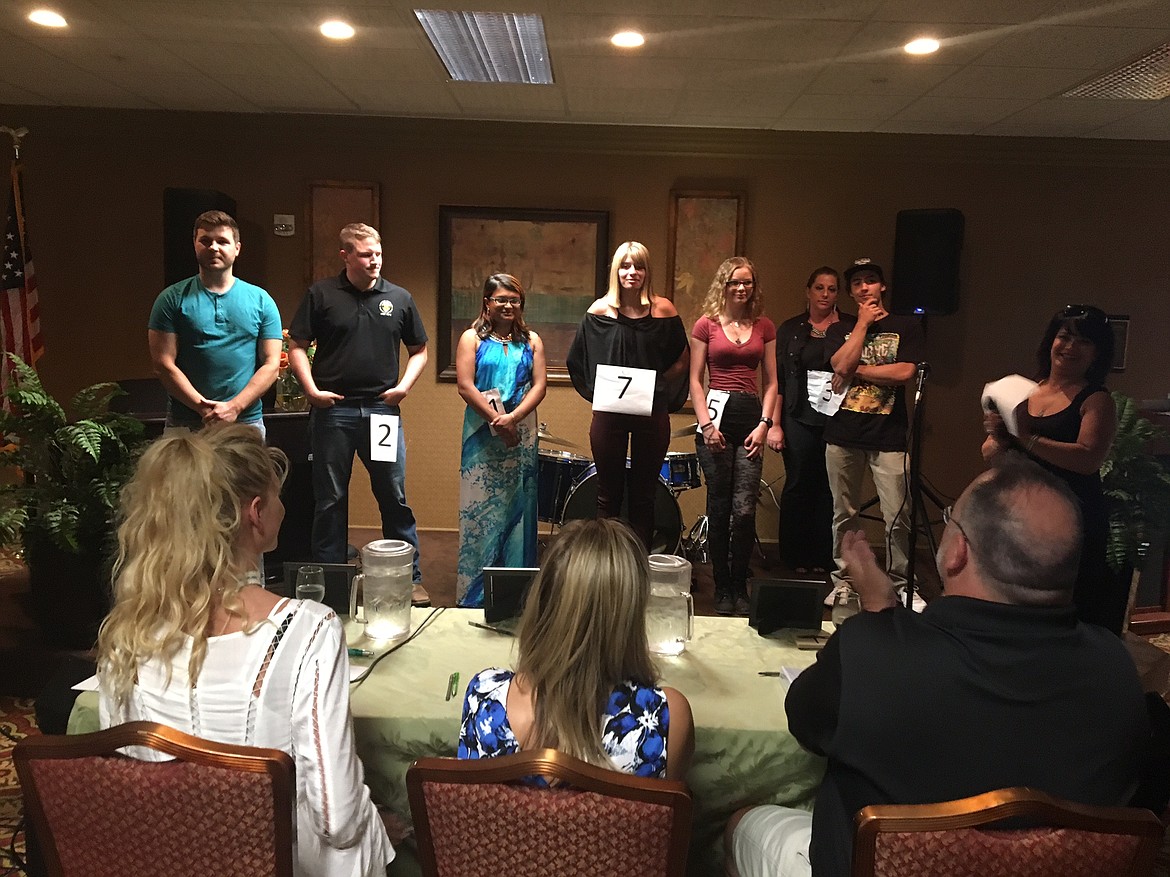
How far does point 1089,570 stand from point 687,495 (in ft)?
8.54

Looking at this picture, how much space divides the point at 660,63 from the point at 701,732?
3.22m

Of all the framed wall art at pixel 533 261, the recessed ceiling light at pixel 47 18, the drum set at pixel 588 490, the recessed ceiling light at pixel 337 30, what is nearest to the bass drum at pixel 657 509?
the drum set at pixel 588 490

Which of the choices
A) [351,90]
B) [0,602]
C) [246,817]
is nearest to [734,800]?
[246,817]

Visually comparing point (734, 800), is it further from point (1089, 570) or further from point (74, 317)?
point (74, 317)

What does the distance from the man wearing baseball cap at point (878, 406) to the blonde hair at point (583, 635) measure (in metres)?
2.45

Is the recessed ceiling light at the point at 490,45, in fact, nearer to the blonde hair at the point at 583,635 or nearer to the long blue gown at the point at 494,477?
the long blue gown at the point at 494,477

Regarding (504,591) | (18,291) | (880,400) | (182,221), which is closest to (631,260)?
(880,400)

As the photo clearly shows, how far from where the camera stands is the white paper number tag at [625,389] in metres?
3.30

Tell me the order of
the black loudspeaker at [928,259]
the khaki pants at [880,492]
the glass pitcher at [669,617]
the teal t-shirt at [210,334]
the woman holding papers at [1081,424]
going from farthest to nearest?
the black loudspeaker at [928,259], the khaki pants at [880,492], the teal t-shirt at [210,334], the woman holding papers at [1081,424], the glass pitcher at [669,617]

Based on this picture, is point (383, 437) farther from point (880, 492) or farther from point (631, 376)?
point (880, 492)

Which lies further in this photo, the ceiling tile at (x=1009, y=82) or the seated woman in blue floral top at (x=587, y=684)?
the ceiling tile at (x=1009, y=82)

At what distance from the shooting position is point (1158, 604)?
13.0 ft

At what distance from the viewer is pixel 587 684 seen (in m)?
1.18

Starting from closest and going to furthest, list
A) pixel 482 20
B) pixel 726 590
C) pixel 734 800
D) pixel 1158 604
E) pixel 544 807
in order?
pixel 544 807 → pixel 734 800 → pixel 482 20 → pixel 726 590 → pixel 1158 604
